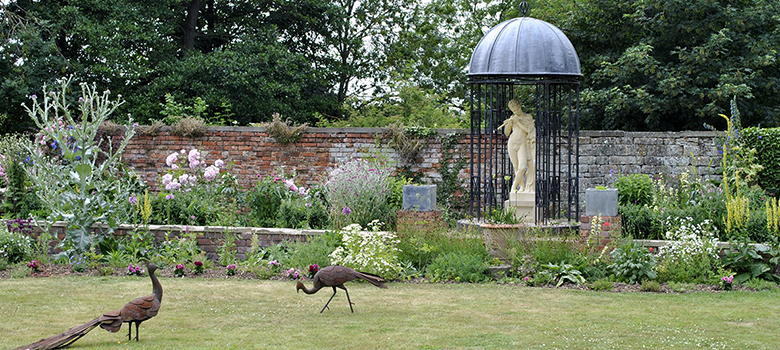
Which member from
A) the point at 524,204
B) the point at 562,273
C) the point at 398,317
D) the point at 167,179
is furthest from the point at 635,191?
the point at 167,179

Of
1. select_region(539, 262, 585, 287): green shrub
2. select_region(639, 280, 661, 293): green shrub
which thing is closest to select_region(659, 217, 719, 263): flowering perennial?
select_region(639, 280, 661, 293): green shrub

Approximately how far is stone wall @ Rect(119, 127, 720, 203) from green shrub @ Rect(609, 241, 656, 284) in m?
3.37

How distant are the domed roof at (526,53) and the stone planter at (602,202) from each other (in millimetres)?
1669

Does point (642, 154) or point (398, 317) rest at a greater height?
point (642, 154)

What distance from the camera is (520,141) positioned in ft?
31.5

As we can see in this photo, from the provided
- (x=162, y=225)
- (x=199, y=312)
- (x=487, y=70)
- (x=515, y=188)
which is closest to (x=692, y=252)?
(x=515, y=188)

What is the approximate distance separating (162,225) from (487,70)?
4591 millimetres

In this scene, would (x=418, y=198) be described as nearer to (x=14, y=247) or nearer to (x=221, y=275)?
(x=221, y=275)

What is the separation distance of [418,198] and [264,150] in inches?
182

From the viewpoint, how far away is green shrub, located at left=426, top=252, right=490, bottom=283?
8.00 m

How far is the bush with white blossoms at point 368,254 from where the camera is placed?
7.90m

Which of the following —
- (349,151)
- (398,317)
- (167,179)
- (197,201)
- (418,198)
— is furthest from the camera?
(349,151)

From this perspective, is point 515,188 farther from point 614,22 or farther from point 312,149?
point 614,22

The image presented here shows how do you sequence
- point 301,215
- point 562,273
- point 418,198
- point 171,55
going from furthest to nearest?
point 171,55, point 301,215, point 418,198, point 562,273
